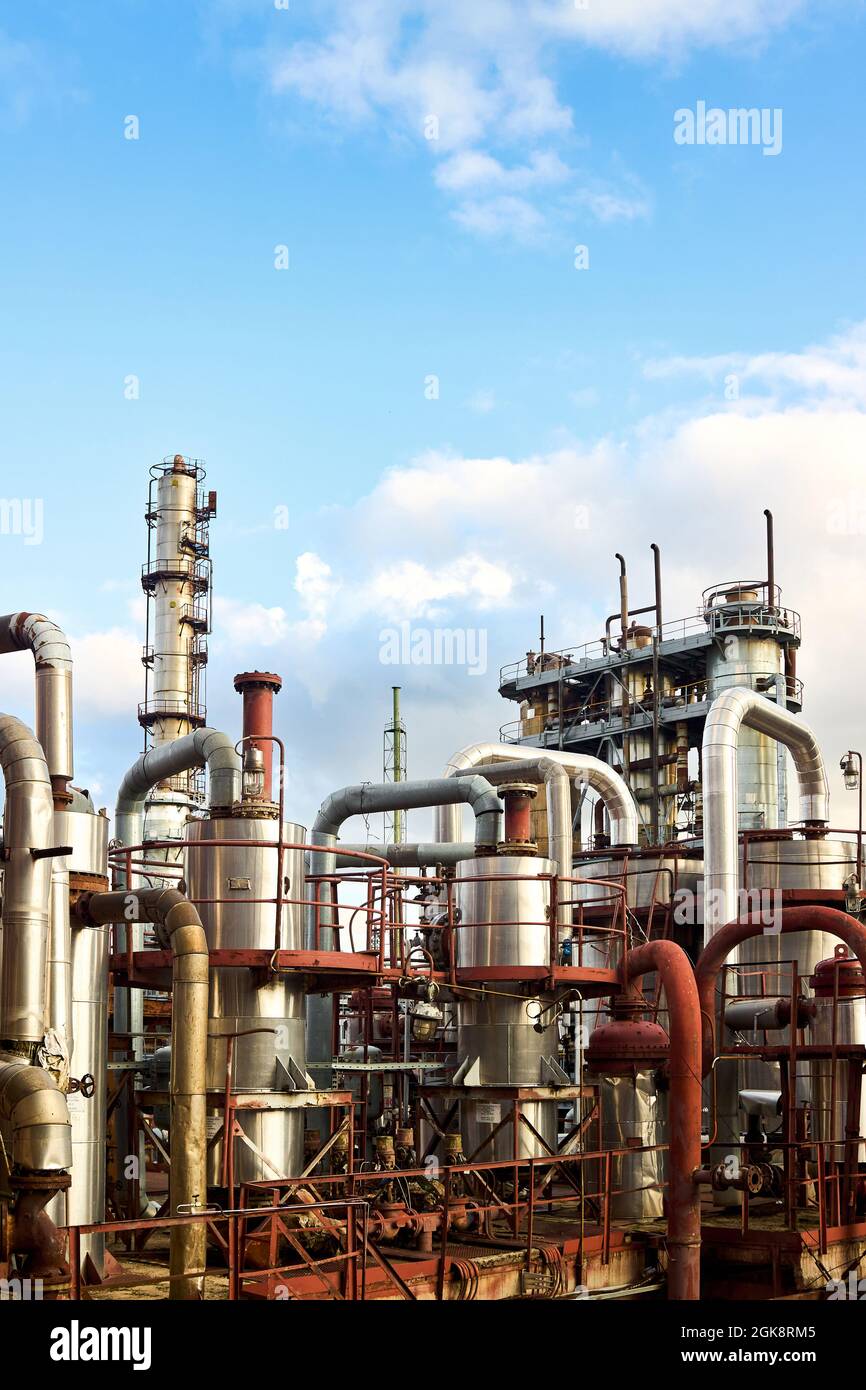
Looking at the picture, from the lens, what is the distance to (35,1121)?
1366 cm

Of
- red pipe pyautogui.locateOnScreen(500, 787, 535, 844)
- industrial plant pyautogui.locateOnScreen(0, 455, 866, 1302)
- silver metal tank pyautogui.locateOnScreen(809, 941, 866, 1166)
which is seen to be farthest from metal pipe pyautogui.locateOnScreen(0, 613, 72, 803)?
silver metal tank pyautogui.locateOnScreen(809, 941, 866, 1166)

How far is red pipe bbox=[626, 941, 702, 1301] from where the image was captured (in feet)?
63.0

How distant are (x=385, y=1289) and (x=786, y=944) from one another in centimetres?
1413

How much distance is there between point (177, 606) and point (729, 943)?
35.5m

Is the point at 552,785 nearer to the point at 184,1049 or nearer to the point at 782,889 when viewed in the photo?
the point at 782,889

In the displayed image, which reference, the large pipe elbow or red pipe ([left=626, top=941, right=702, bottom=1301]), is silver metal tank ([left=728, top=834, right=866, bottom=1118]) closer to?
red pipe ([left=626, top=941, right=702, bottom=1301])

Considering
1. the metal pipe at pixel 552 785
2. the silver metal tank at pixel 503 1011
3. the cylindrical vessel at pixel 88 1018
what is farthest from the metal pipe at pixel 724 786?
the cylindrical vessel at pixel 88 1018

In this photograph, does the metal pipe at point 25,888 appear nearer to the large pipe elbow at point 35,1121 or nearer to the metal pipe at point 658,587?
the large pipe elbow at point 35,1121

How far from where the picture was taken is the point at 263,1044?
62.7 feet

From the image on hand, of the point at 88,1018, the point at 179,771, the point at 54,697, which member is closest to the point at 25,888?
the point at 88,1018

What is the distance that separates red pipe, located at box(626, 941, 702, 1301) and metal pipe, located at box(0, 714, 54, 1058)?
8384 millimetres

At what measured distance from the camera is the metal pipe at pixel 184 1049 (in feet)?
49.6

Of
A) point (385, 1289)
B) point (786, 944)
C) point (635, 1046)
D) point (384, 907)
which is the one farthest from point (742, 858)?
point (385, 1289)

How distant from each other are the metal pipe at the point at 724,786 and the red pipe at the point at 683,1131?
5.66m
